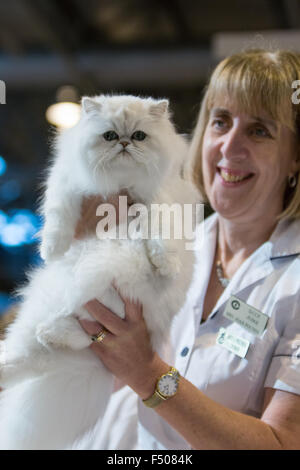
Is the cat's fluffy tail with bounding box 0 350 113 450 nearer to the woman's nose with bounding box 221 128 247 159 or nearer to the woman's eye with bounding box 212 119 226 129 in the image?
the woman's nose with bounding box 221 128 247 159

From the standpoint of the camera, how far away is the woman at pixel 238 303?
1298 millimetres

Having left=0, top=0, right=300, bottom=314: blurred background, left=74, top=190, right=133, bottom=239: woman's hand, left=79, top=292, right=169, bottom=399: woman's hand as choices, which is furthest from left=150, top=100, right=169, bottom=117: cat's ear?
left=0, top=0, right=300, bottom=314: blurred background

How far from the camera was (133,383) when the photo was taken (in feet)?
4.32

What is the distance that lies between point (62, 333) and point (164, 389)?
→ 0.33 meters

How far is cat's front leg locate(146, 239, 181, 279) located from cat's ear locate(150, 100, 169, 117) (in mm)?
394

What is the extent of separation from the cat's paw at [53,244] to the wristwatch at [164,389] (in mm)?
476

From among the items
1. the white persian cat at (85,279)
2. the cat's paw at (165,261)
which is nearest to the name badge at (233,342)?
the white persian cat at (85,279)

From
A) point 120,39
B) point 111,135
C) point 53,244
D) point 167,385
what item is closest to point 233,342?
point 167,385

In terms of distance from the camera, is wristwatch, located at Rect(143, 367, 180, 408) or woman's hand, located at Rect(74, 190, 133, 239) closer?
wristwatch, located at Rect(143, 367, 180, 408)

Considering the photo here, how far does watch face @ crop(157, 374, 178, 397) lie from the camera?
4.23 feet
